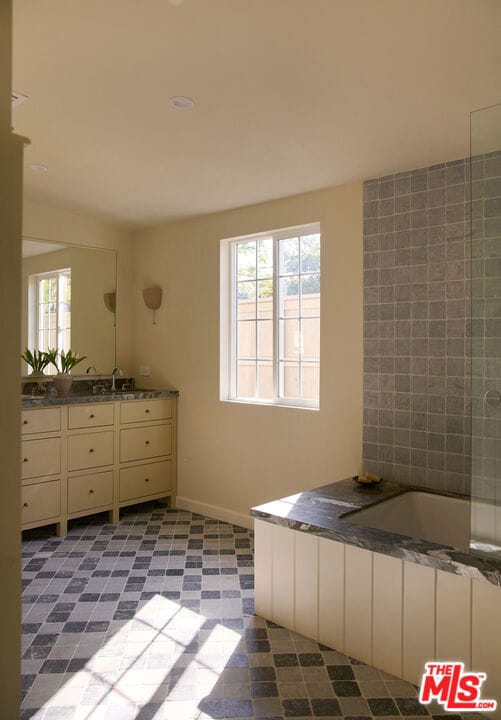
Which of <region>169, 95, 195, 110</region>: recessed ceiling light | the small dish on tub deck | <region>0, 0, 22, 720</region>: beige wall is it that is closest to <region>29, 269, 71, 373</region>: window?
<region>169, 95, 195, 110</region>: recessed ceiling light

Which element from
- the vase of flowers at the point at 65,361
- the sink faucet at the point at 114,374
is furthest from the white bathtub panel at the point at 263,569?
the sink faucet at the point at 114,374

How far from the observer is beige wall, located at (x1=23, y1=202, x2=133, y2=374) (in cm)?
423

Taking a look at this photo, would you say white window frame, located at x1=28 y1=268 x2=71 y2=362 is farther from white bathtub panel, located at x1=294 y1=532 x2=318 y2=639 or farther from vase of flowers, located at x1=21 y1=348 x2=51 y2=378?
white bathtub panel, located at x1=294 y1=532 x2=318 y2=639

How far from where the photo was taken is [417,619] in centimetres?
208

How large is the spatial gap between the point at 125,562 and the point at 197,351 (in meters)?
1.70

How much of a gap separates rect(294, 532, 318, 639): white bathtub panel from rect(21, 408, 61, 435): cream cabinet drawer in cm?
210

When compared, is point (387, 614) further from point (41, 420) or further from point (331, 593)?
point (41, 420)

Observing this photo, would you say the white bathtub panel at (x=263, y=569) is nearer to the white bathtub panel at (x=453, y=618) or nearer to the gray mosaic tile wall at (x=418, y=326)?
the white bathtub panel at (x=453, y=618)

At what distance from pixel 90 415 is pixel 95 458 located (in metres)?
0.33

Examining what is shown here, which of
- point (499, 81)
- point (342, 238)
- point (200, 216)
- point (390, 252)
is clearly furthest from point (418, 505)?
point (200, 216)

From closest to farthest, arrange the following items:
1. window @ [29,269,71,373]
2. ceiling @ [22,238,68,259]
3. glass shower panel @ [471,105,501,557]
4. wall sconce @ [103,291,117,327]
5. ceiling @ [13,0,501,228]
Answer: ceiling @ [13,0,501,228], glass shower panel @ [471,105,501,557], ceiling @ [22,238,68,259], window @ [29,269,71,373], wall sconce @ [103,291,117,327]

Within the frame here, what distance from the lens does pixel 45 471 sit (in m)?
3.76

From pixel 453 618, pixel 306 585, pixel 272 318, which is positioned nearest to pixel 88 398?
pixel 272 318

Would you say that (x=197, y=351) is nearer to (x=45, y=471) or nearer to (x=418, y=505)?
(x=45, y=471)
